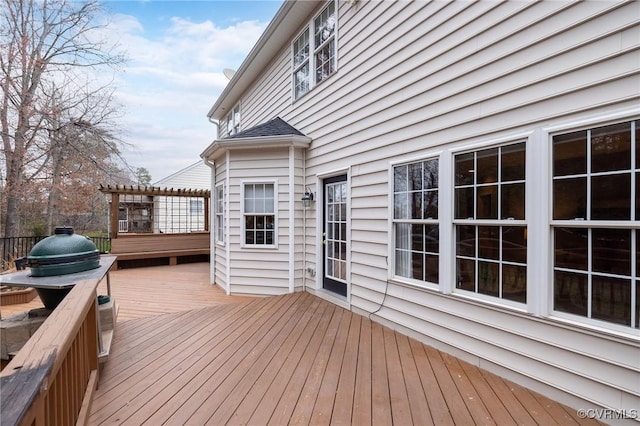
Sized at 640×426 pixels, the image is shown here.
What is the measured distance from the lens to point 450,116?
3029 millimetres

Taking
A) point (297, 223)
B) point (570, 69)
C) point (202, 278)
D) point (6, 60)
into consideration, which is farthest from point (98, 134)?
point (570, 69)

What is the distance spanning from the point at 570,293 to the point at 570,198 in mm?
686

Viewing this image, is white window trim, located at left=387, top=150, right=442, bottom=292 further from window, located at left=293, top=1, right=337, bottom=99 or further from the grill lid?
the grill lid

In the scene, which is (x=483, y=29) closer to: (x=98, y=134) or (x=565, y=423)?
(x=565, y=423)

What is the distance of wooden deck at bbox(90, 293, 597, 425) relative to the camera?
6.71ft

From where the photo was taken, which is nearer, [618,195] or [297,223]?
[618,195]

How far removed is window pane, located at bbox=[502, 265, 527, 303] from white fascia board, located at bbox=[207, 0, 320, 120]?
496cm

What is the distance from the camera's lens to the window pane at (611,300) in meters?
1.95

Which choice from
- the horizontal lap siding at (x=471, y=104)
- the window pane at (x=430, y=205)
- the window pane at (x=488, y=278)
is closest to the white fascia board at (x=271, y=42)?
the horizontal lap siding at (x=471, y=104)

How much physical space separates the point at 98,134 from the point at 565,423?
13.7m

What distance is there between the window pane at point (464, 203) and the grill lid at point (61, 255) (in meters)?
3.73

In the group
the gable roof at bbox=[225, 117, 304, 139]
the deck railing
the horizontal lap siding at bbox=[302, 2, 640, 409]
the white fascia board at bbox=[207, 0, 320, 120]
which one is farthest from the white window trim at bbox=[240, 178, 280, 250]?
the deck railing

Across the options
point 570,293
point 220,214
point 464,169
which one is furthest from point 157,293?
point 570,293

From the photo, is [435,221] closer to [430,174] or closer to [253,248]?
[430,174]
